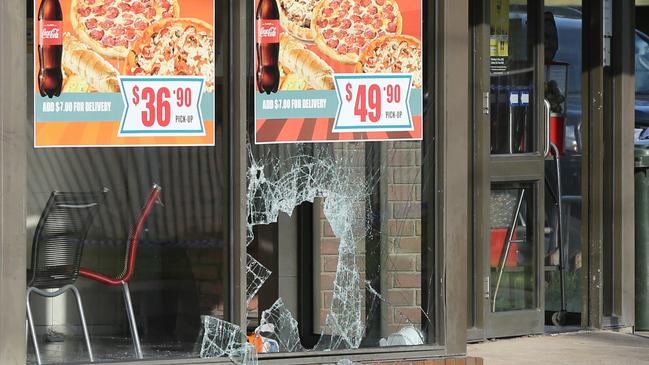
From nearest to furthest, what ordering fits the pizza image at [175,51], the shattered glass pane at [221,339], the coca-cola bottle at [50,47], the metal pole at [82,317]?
the coca-cola bottle at [50,47], the pizza image at [175,51], the metal pole at [82,317], the shattered glass pane at [221,339]

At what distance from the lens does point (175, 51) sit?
6785mm

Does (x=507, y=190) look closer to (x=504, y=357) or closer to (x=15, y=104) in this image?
(x=504, y=357)

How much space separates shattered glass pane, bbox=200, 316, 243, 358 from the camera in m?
6.95

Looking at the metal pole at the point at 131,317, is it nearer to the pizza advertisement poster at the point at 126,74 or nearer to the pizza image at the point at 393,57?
the pizza advertisement poster at the point at 126,74

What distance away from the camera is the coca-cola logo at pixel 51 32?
652 centimetres

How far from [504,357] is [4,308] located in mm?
3218

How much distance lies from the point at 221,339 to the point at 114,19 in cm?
172

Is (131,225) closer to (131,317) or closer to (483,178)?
(131,317)

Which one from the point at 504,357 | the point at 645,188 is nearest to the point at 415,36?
the point at 504,357

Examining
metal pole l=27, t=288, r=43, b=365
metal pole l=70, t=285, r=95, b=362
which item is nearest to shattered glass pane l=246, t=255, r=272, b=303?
metal pole l=70, t=285, r=95, b=362

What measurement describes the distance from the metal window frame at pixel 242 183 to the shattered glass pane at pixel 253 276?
0.09 metres

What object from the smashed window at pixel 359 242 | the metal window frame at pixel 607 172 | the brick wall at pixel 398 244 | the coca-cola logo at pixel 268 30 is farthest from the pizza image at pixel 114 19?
the metal window frame at pixel 607 172

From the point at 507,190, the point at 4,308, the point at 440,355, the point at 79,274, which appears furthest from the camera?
the point at 507,190

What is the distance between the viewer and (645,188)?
30.8 feet
